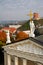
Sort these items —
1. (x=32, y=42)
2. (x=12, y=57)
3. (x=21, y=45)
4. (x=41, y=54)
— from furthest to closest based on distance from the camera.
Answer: (x=12, y=57), (x=21, y=45), (x=32, y=42), (x=41, y=54)

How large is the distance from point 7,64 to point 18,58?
2.28 m

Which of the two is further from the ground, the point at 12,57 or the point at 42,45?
the point at 42,45

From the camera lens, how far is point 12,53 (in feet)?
71.9

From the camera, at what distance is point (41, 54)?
18.4m

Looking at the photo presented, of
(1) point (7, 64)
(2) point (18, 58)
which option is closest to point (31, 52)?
(2) point (18, 58)

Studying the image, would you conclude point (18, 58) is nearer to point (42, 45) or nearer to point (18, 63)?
point (18, 63)

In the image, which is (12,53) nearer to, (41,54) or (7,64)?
(7,64)

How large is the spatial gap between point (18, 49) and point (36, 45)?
97.2 inches

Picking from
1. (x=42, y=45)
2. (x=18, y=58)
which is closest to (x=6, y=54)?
(x=18, y=58)

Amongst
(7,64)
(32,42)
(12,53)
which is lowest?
(7,64)

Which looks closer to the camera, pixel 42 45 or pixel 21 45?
pixel 42 45

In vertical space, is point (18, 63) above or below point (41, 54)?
below

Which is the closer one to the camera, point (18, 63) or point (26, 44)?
Result: point (26, 44)

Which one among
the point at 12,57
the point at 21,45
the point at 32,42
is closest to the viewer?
the point at 32,42
